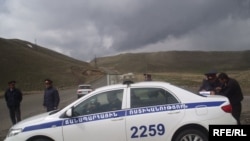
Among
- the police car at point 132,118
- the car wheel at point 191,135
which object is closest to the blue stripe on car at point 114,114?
the police car at point 132,118

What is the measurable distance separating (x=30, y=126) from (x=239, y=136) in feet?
12.6

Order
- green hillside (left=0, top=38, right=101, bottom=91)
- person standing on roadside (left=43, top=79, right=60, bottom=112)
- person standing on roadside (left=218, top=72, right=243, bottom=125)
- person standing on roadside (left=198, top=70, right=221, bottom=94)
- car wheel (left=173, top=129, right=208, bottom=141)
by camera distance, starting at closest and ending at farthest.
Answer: car wheel (left=173, top=129, right=208, bottom=141), person standing on roadside (left=218, top=72, right=243, bottom=125), person standing on roadside (left=198, top=70, right=221, bottom=94), person standing on roadside (left=43, top=79, right=60, bottom=112), green hillside (left=0, top=38, right=101, bottom=91)

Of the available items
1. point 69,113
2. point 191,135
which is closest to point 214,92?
point 191,135

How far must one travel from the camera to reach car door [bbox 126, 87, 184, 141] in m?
6.65

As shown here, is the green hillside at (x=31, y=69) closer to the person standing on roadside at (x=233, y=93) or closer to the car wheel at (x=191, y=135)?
the person standing on roadside at (x=233, y=93)

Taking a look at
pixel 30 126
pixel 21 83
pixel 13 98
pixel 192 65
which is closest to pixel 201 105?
pixel 30 126

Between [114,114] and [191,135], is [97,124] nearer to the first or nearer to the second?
[114,114]

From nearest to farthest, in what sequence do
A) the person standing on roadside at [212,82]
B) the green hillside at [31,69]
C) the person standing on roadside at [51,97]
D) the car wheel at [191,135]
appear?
the car wheel at [191,135]
the person standing on roadside at [212,82]
the person standing on roadside at [51,97]
the green hillside at [31,69]

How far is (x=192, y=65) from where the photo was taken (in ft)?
651

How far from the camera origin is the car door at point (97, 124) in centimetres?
666

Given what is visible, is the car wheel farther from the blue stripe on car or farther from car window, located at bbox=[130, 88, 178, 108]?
car window, located at bbox=[130, 88, 178, 108]

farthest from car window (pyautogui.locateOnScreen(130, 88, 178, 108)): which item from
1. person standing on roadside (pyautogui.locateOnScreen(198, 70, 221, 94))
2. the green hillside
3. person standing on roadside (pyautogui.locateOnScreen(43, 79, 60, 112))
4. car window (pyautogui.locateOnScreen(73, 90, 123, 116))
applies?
the green hillside

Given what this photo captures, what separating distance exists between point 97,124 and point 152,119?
3.41 ft

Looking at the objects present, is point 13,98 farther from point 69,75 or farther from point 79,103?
point 69,75
